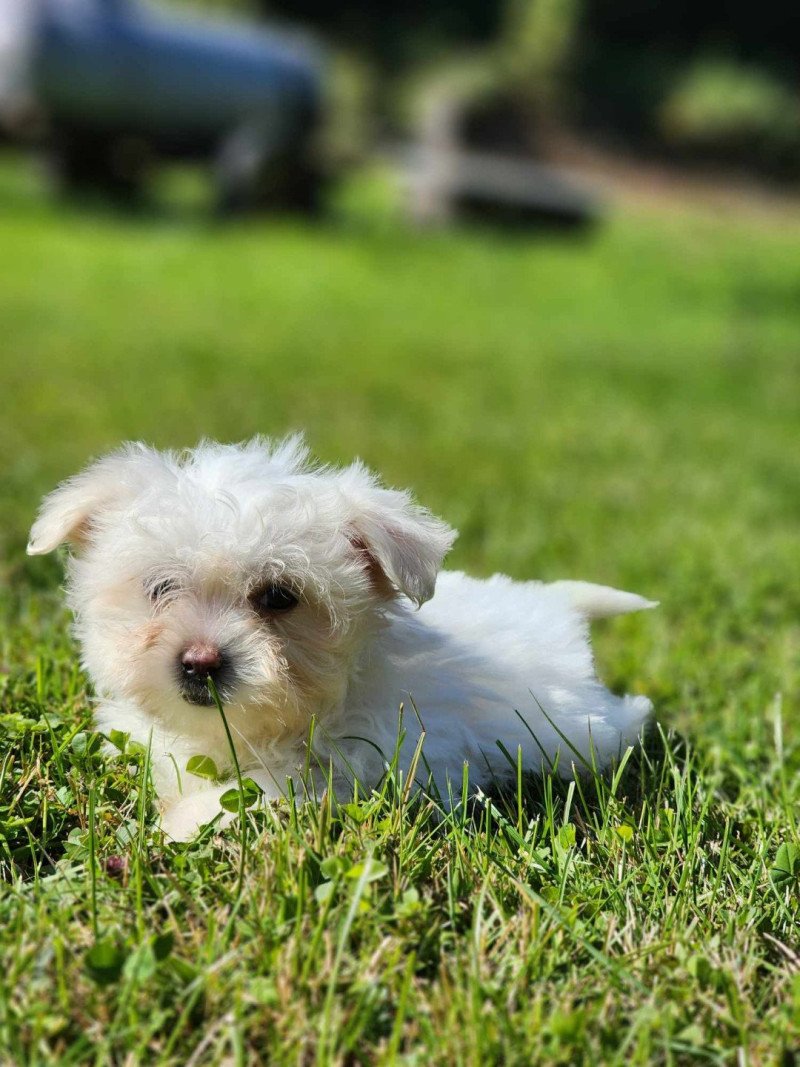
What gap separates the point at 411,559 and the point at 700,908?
1.02 meters

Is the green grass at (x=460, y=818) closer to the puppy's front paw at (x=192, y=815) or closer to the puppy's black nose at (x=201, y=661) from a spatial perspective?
the puppy's front paw at (x=192, y=815)

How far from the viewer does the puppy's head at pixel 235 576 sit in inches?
105

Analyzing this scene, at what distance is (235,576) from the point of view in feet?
8.89

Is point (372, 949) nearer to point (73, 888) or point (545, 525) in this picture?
point (73, 888)

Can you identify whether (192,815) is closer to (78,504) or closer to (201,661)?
(201,661)

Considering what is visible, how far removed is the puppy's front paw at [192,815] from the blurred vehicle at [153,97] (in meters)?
15.1

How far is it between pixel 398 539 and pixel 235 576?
1.33 ft

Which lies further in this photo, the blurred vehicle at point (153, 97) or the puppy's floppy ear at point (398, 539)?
the blurred vehicle at point (153, 97)

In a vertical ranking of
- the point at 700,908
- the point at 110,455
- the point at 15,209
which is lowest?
the point at 15,209

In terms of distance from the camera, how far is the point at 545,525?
600 centimetres

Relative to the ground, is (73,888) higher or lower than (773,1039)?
lower

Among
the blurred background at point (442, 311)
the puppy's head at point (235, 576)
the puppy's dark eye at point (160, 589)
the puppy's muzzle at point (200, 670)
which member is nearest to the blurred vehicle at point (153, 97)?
the blurred background at point (442, 311)

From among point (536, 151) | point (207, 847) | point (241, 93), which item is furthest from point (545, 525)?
point (536, 151)

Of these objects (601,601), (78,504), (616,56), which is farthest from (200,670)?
(616,56)
